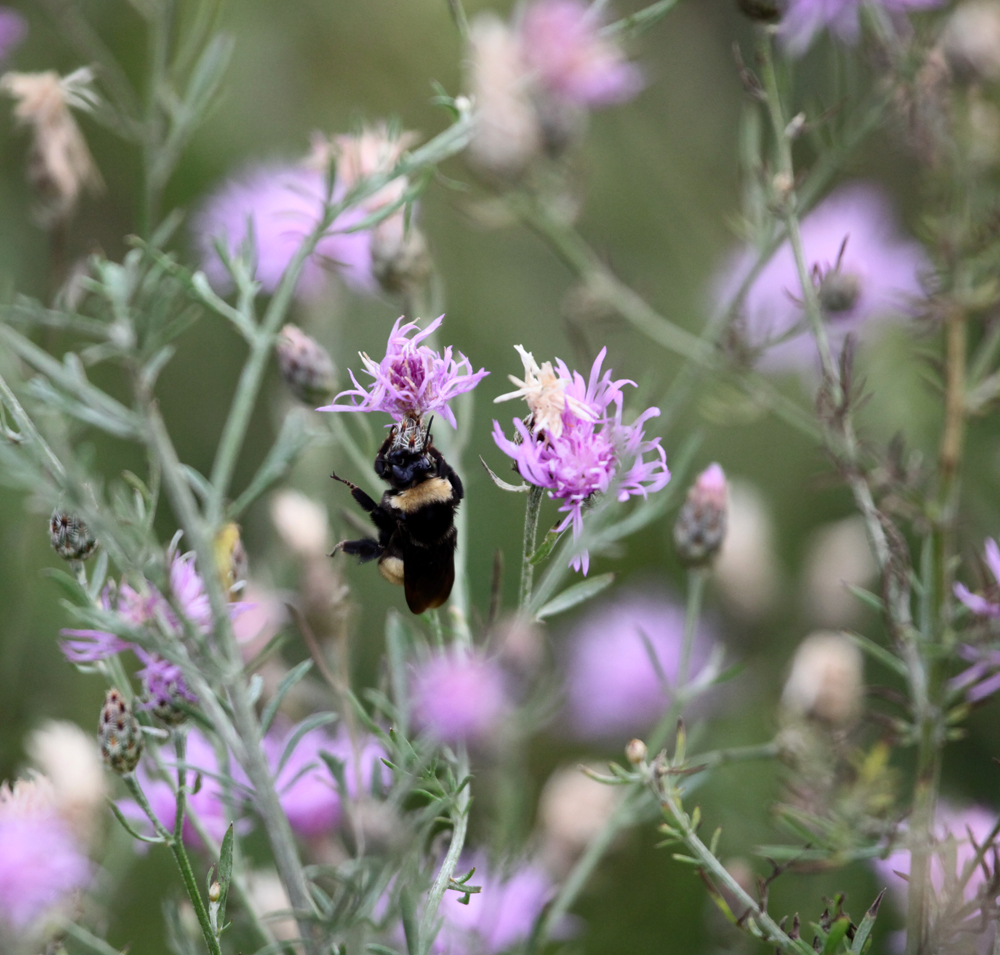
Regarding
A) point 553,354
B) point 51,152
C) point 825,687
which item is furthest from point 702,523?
point 553,354

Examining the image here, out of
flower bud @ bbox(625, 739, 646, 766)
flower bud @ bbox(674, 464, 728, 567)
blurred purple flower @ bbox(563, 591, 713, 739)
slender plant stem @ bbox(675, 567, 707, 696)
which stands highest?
flower bud @ bbox(625, 739, 646, 766)

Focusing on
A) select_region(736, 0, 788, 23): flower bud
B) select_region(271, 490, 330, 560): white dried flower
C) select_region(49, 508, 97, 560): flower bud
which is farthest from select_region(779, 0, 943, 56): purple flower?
select_region(49, 508, 97, 560): flower bud

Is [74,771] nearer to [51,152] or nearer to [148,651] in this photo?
[148,651]


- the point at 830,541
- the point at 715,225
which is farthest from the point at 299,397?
the point at 715,225

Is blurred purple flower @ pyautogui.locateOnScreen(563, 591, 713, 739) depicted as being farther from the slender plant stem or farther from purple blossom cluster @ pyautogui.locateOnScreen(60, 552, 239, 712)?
purple blossom cluster @ pyautogui.locateOnScreen(60, 552, 239, 712)

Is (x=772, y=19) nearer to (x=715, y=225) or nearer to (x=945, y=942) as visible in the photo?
(x=945, y=942)

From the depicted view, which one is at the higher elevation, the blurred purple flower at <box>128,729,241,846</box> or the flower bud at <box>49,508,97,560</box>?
the flower bud at <box>49,508,97,560</box>

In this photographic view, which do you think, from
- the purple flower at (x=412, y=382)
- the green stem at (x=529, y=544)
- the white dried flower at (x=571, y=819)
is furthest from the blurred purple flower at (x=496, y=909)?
the purple flower at (x=412, y=382)
